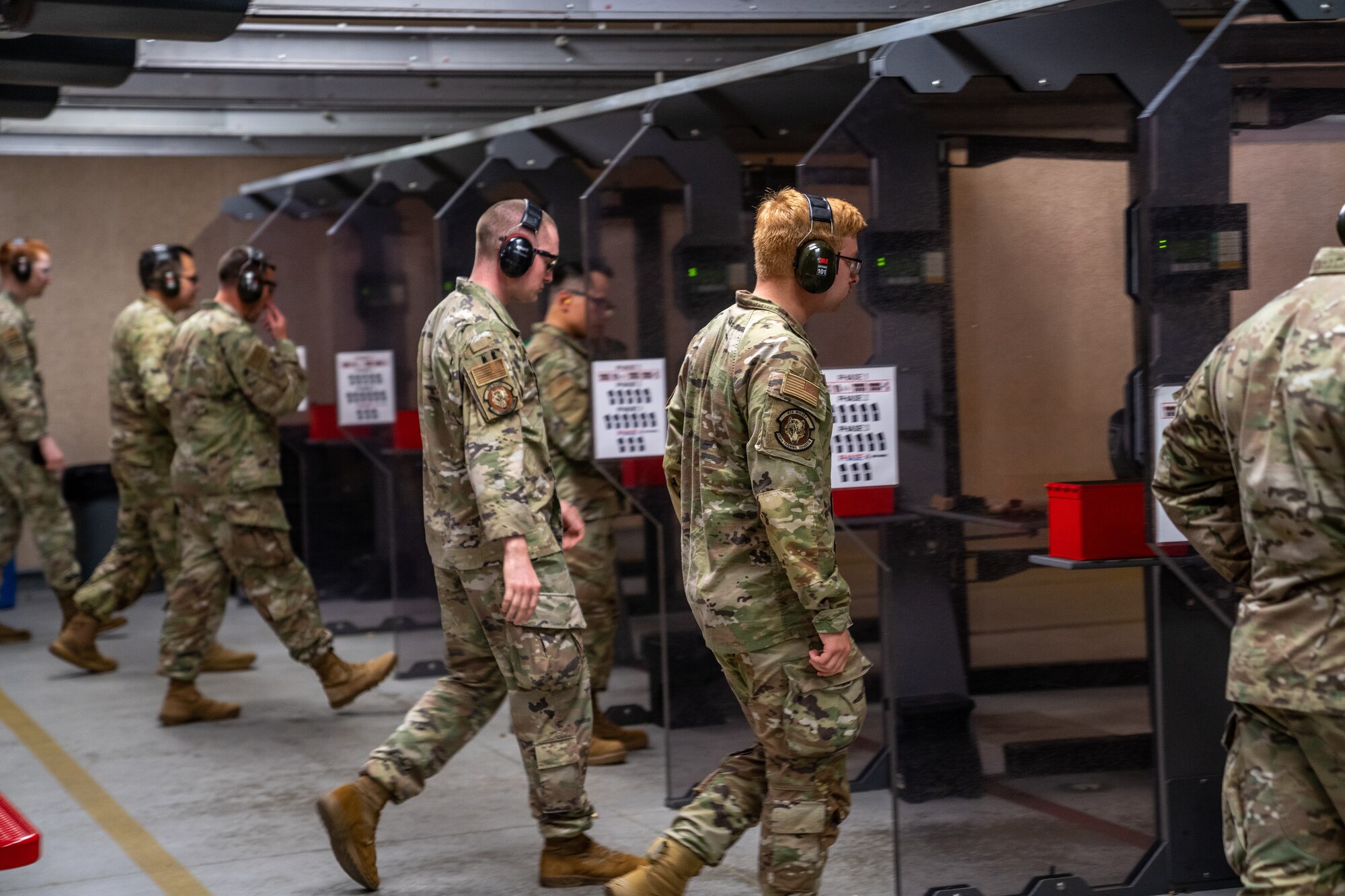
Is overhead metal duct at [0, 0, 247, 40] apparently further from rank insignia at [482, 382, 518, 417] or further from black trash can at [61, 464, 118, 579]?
black trash can at [61, 464, 118, 579]

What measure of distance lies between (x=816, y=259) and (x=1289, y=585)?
3.74 feet

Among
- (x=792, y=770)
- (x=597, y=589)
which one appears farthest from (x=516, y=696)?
(x=597, y=589)

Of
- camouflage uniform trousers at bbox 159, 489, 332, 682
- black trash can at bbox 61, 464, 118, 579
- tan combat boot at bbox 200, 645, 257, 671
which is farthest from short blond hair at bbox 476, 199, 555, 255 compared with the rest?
black trash can at bbox 61, 464, 118, 579

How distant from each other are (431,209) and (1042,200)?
12.3 ft

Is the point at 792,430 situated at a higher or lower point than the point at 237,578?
higher

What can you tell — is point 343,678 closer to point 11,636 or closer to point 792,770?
point 792,770

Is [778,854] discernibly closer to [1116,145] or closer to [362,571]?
[1116,145]

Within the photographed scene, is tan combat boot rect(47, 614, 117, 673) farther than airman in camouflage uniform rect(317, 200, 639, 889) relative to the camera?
Yes

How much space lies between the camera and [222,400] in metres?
5.95

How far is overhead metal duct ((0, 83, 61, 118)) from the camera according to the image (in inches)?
222

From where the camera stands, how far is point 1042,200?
384 cm

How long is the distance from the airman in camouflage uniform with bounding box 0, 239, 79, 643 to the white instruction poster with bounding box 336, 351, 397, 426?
1616mm

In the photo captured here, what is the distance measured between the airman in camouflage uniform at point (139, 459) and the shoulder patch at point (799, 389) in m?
4.69

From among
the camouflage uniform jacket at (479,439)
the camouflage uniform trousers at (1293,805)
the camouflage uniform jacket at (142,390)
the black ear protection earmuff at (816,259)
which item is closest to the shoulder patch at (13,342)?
the camouflage uniform jacket at (142,390)
